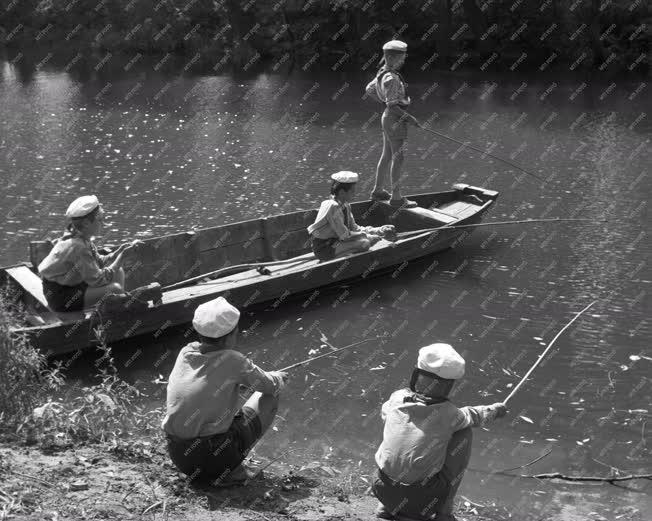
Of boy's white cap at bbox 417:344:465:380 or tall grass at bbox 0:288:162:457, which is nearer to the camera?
boy's white cap at bbox 417:344:465:380

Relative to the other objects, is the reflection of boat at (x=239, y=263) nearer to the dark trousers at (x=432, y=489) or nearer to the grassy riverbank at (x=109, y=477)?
the grassy riverbank at (x=109, y=477)

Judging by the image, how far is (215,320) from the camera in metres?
5.57

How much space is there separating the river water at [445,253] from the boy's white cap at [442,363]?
1798mm

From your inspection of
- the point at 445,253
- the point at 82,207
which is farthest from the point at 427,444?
the point at 445,253

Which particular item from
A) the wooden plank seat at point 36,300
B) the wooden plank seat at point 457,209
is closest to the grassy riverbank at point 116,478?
the wooden plank seat at point 36,300

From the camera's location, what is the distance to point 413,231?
1188cm

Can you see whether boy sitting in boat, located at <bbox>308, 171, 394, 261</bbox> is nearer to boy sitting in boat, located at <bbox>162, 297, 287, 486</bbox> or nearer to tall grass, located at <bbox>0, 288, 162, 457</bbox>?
tall grass, located at <bbox>0, 288, 162, 457</bbox>

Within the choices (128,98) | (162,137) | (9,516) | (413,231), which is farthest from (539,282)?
(128,98)

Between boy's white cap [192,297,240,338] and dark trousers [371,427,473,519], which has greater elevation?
boy's white cap [192,297,240,338]

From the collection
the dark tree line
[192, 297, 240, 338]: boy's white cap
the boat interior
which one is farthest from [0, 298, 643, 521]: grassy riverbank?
the dark tree line

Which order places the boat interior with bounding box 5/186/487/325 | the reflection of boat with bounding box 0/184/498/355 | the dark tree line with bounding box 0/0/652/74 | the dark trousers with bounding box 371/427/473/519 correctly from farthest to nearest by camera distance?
the dark tree line with bounding box 0/0/652/74 < the boat interior with bounding box 5/186/487/325 < the reflection of boat with bounding box 0/184/498/355 < the dark trousers with bounding box 371/427/473/519

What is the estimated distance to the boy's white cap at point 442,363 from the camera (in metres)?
5.16

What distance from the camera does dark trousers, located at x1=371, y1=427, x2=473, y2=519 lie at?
5211 millimetres

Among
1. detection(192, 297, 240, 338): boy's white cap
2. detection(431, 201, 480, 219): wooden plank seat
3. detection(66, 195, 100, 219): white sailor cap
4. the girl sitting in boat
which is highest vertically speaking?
detection(66, 195, 100, 219): white sailor cap
